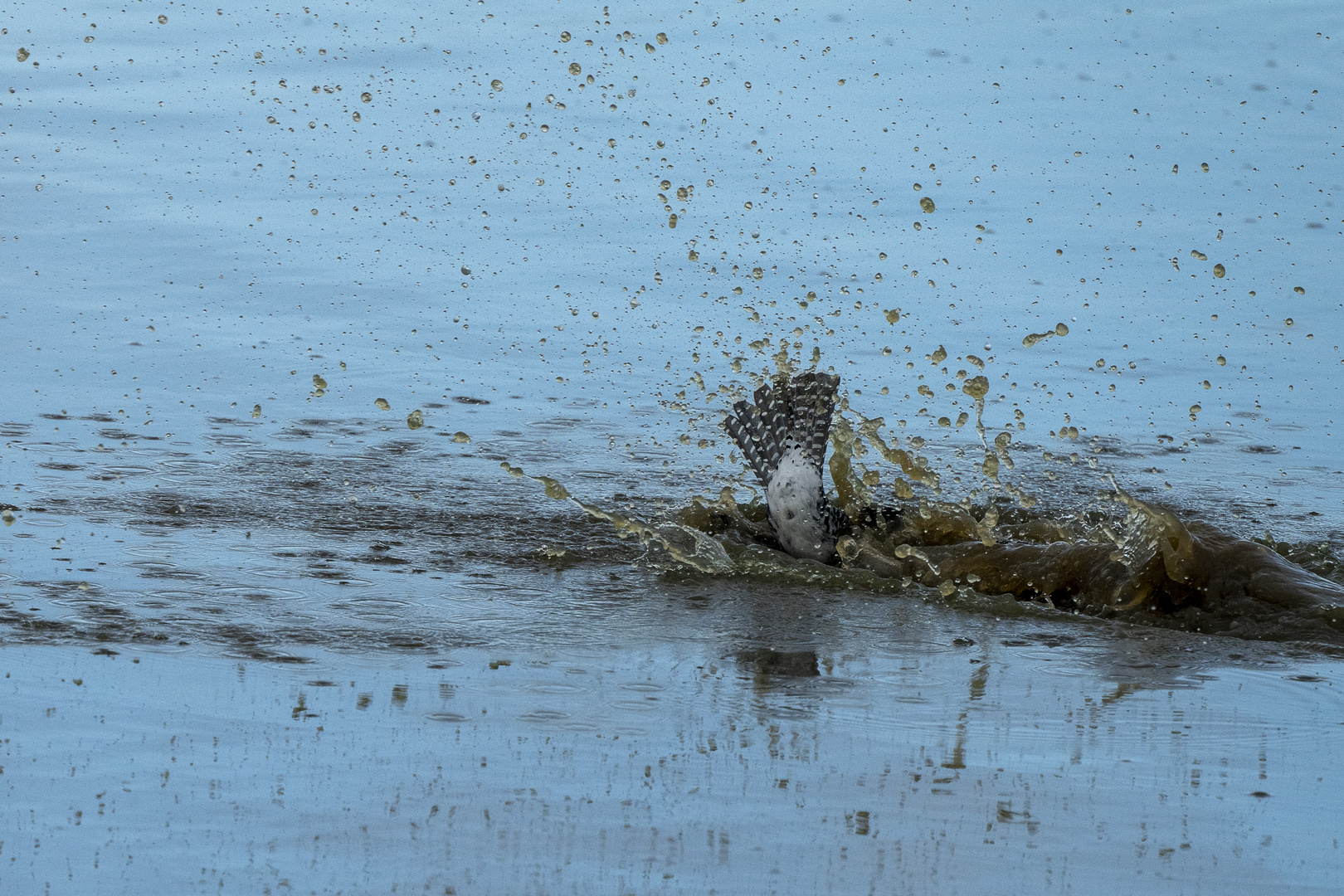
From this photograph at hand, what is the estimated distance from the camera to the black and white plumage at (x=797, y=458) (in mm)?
6266

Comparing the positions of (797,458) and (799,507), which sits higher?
(797,458)

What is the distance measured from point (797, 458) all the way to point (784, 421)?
0.15m

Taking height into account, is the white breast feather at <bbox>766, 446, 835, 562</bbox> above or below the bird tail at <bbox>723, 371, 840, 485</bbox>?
below

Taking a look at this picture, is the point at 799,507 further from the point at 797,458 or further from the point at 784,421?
the point at 784,421

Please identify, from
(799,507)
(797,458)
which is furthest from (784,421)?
(799,507)

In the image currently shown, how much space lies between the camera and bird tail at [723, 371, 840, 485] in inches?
250

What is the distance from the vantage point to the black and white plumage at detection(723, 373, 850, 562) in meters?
6.27

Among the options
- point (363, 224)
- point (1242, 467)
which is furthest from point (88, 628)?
point (363, 224)

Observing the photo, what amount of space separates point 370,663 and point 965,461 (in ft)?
13.0

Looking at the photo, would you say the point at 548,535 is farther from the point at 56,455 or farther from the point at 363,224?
the point at 363,224

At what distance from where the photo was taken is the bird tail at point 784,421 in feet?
20.8

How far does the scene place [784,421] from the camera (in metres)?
6.40

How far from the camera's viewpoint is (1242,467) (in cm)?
791

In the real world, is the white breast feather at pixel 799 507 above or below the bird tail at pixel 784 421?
below
